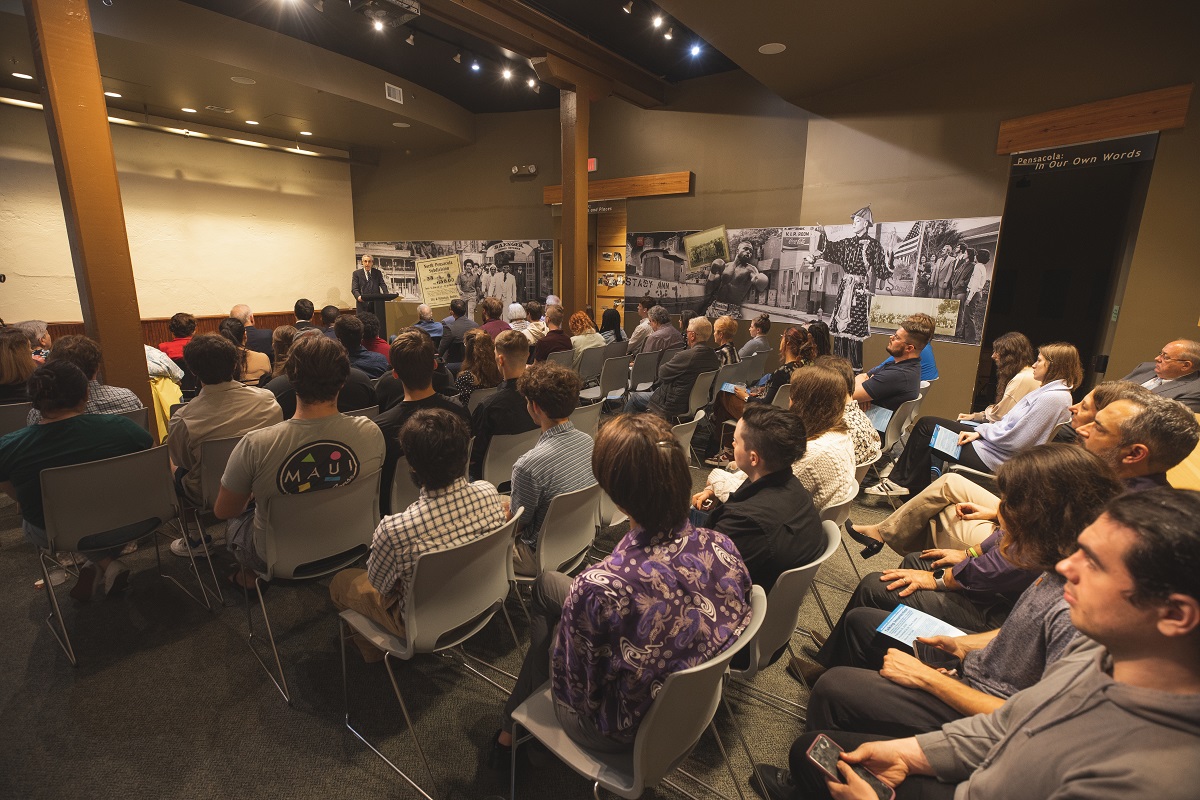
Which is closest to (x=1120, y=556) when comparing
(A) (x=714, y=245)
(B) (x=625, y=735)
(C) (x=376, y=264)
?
(B) (x=625, y=735)

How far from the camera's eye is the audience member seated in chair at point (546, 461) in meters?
2.17

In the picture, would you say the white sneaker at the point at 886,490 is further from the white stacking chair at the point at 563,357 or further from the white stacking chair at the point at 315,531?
the white stacking chair at the point at 315,531

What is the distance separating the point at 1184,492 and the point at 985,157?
5.69 metres

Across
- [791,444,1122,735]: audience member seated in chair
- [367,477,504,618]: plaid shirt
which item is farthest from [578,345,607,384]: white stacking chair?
[791,444,1122,735]: audience member seated in chair

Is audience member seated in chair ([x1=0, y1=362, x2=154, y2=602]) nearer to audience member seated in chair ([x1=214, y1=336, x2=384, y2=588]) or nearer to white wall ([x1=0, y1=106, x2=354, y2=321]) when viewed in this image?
audience member seated in chair ([x1=214, y1=336, x2=384, y2=588])

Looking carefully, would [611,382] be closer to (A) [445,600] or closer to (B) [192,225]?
(A) [445,600]

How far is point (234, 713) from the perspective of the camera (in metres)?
2.10

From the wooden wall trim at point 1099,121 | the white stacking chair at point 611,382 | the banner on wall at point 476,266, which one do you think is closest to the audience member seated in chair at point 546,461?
the white stacking chair at point 611,382

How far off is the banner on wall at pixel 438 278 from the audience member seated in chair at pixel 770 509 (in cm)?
778

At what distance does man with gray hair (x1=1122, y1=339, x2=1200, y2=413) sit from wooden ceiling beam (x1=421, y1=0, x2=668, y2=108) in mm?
6421

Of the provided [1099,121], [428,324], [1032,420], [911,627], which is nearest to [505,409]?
[911,627]

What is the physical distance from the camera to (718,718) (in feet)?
7.06

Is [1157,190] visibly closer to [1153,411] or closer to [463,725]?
[1153,411]

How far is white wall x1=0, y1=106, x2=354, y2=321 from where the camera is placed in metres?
7.05
